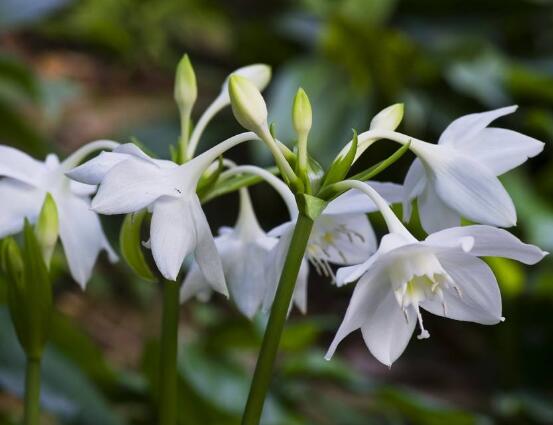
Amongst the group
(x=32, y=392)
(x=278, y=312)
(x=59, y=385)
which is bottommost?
(x=59, y=385)

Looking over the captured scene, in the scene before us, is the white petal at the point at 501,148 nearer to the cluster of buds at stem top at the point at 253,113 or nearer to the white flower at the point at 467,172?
the white flower at the point at 467,172

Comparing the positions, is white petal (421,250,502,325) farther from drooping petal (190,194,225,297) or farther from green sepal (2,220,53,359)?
green sepal (2,220,53,359)

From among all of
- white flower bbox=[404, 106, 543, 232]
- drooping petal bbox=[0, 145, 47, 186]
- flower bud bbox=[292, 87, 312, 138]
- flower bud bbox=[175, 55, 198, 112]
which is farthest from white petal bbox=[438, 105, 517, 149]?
drooping petal bbox=[0, 145, 47, 186]

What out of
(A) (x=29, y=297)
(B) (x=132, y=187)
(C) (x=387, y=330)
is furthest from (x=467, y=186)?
(A) (x=29, y=297)

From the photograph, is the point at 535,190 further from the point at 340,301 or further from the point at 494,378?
the point at 340,301

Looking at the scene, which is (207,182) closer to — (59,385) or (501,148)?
(501,148)

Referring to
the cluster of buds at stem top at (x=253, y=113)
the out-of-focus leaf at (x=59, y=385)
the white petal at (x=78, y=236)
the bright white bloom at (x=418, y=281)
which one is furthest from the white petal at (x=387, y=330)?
the out-of-focus leaf at (x=59, y=385)

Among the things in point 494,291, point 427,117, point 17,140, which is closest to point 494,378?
point 427,117

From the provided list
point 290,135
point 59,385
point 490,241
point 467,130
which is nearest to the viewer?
point 490,241
